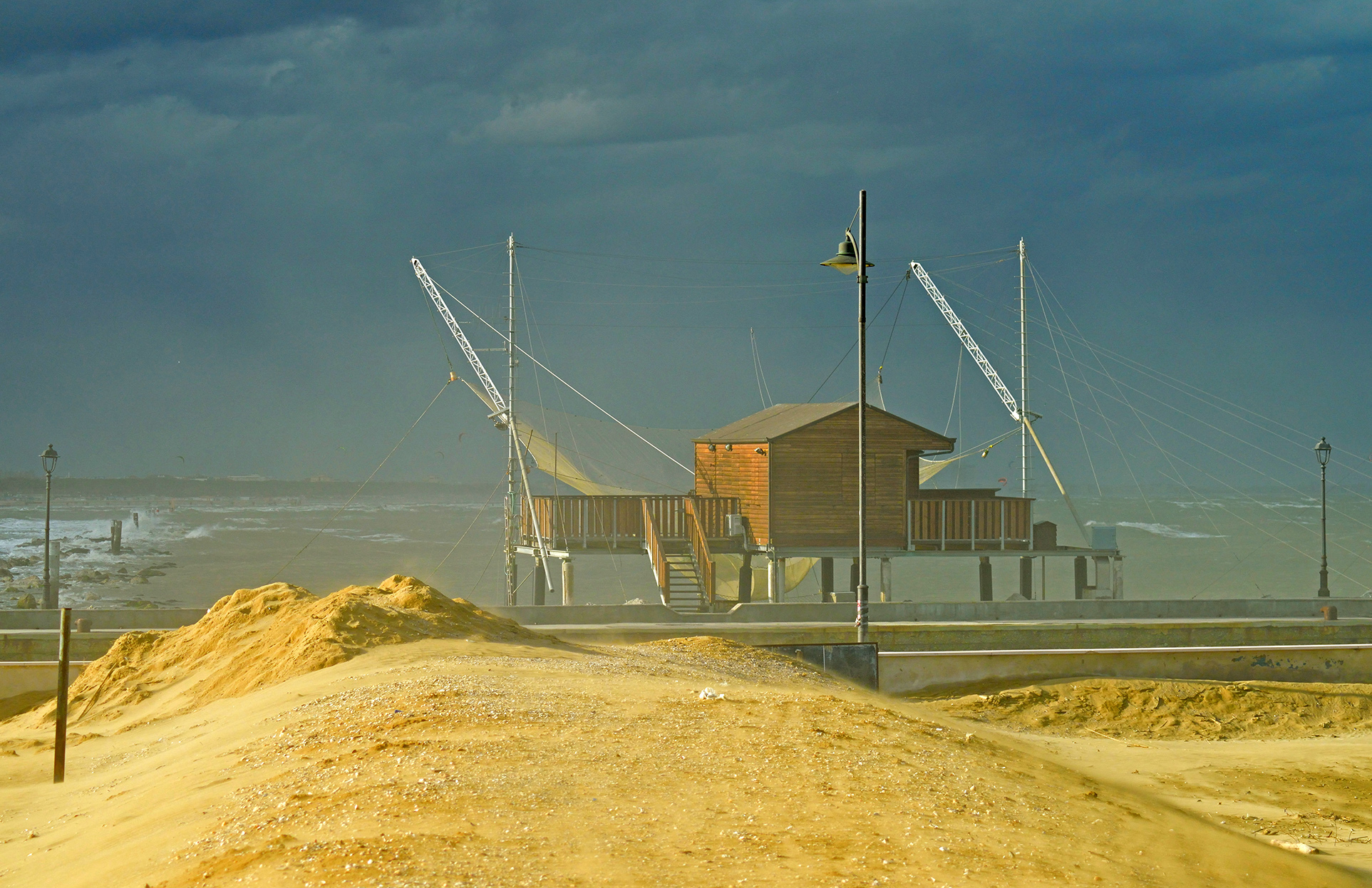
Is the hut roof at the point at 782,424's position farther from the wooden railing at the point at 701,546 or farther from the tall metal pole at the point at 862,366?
the tall metal pole at the point at 862,366

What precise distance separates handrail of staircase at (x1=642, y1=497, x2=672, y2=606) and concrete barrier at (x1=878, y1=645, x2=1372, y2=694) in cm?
1110

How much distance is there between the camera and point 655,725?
10.2 m

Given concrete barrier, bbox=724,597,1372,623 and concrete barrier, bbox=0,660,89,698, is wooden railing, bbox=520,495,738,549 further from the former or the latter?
concrete barrier, bbox=0,660,89,698


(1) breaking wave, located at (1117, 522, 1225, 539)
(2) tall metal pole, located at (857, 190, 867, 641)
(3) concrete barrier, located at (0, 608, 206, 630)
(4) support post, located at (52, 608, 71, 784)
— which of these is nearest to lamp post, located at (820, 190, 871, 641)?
(2) tall metal pole, located at (857, 190, 867, 641)

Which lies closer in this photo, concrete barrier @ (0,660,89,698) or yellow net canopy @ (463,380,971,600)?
concrete barrier @ (0,660,89,698)

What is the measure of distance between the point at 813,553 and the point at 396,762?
81.1 ft

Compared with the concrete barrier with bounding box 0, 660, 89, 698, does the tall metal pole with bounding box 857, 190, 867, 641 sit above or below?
above

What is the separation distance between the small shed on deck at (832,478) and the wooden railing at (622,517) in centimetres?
135

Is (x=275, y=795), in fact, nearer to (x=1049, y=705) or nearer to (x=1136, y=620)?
(x=1049, y=705)

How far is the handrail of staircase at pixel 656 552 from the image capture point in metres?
29.2

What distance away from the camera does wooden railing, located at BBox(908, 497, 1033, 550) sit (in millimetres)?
33281

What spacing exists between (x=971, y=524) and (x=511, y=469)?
14277 millimetres

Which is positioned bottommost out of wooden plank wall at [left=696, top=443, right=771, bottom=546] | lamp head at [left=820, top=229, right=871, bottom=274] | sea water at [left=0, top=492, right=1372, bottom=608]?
sea water at [left=0, top=492, right=1372, bottom=608]

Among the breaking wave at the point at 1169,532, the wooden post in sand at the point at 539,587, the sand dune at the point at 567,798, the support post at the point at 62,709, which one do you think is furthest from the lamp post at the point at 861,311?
the breaking wave at the point at 1169,532
